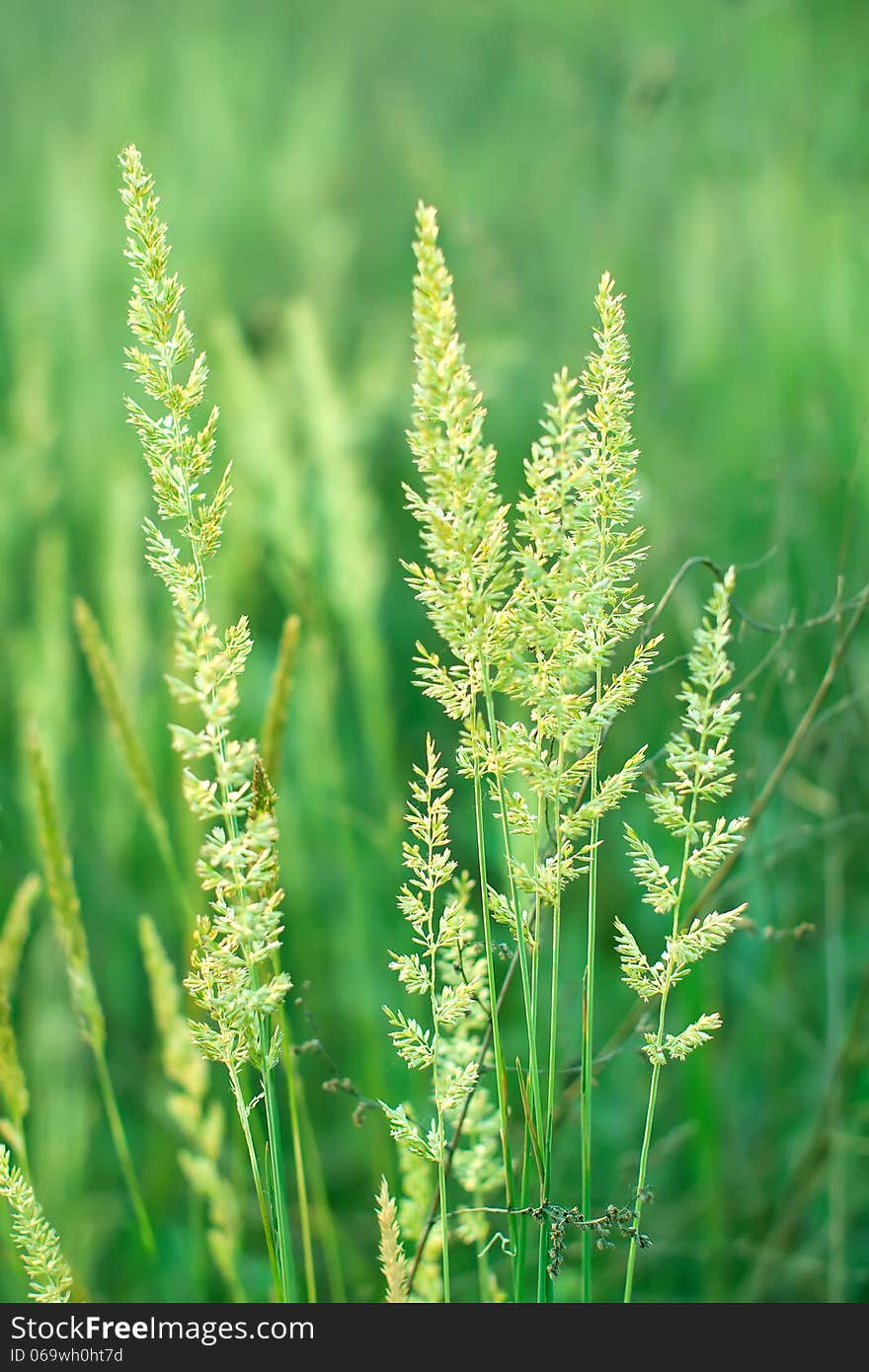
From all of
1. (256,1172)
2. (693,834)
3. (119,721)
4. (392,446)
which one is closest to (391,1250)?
(256,1172)

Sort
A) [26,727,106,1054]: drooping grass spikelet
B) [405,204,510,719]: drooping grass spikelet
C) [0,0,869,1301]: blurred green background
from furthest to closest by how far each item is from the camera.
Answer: [0,0,869,1301]: blurred green background
[26,727,106,1054]: drooping grass spikelet
[405,204,510,719]: drooping grass spikelet

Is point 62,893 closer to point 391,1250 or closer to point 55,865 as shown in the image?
point 55,865

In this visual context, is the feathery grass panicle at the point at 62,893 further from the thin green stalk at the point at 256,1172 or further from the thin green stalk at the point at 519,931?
the thin green stalk at the point at 519,931

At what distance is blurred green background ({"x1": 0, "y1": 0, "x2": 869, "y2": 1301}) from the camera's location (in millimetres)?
1048

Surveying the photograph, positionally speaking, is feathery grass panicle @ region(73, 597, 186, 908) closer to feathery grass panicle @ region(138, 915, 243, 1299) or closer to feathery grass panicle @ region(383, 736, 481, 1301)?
feathery grass panicle @ region(138, 915, 243, 1299)

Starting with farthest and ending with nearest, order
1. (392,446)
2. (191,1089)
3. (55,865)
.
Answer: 1. (392,446)
2. (191,1089)
3. (55,865)

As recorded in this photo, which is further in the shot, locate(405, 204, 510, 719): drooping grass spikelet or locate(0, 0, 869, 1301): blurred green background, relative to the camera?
locate(0, 0, 869, 1301): blurred green background

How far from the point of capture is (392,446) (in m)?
2.13

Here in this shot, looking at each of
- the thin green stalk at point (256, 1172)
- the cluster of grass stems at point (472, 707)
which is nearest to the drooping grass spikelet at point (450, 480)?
the cluster of grass stems at point (472, 707)

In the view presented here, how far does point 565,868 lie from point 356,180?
2406 millimetres

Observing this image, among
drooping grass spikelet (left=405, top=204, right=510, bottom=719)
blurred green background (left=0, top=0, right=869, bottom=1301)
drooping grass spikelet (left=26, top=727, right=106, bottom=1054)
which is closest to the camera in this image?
drooping grass spikelet (left=405, top=204, right=510, bottom=719)

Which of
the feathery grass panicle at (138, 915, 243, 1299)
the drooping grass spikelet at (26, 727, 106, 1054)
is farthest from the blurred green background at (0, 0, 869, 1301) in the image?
the drooping grass spikelet at (26, 727, 106, 1054)

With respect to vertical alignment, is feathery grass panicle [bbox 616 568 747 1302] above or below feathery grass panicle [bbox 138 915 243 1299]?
above

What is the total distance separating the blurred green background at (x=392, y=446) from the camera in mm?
1048
